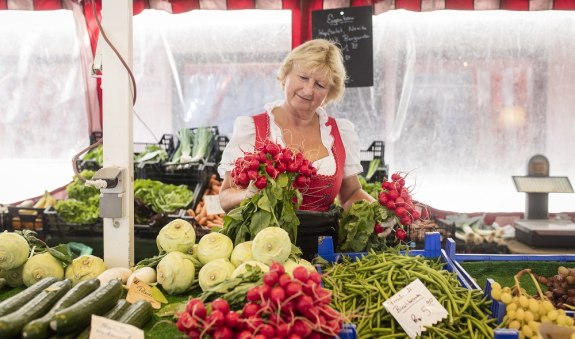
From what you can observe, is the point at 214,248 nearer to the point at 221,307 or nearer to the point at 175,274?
the point at 175,274

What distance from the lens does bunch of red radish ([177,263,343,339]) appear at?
1514mm

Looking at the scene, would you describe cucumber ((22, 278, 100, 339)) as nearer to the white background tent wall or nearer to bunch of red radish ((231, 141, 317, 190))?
bunch of red radish ((231, 141, 317, 190))

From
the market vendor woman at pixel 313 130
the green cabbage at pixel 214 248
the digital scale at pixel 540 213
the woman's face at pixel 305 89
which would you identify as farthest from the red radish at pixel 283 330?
the digital scale at pixel 540 213

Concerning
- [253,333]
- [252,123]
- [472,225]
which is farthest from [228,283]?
[472,225]

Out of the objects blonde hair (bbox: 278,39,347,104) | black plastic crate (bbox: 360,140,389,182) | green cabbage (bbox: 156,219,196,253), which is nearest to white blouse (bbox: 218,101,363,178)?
blonde hair (bbox: 278,39,347,104)

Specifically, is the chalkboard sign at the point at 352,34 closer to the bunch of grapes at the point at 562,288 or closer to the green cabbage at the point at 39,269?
the bunch of grapes at the point at 562,288

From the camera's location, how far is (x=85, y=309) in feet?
5.59

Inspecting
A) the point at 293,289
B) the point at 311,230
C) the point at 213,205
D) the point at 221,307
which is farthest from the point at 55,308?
the point at 213,205

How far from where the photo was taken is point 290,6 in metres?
5.56

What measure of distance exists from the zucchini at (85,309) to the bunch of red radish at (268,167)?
27.0 inches

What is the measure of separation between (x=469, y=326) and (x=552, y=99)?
4.57m

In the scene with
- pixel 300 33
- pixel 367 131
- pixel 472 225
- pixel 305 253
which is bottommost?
pixel 472 225

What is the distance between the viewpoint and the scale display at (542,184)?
4767 mm

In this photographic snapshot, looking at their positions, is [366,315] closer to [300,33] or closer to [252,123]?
[252,123]
